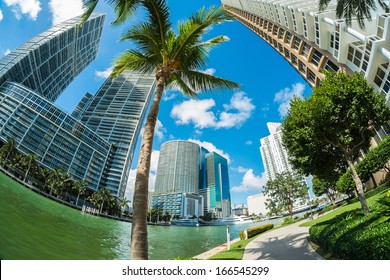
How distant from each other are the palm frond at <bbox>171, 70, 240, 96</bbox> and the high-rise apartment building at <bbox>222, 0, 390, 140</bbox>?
10.4 feet

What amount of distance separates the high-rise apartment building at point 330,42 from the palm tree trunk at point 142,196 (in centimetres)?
645

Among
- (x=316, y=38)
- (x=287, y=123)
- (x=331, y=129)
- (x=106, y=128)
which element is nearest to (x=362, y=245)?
(x=331, y=129)

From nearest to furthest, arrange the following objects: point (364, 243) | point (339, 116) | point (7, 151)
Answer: point (364, 243), point (339, 116), point (7, 151)

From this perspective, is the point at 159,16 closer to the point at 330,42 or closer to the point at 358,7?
the point at 358,7

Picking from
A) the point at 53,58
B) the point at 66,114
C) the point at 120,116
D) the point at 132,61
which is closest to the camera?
the point at 132,61

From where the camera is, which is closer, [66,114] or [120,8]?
[120,8]

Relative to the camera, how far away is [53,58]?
12850cm

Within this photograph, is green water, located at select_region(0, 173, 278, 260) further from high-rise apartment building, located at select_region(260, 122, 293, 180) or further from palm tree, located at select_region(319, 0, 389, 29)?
high-rise apartment building, located at select_region(260, 122, 293, 180)

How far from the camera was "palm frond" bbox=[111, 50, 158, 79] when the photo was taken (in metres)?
7.48

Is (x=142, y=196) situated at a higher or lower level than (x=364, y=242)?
higher

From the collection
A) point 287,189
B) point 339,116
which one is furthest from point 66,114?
point 339,116

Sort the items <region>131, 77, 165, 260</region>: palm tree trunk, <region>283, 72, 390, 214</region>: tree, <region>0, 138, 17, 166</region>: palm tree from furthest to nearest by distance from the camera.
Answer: <region>0, 138, 17, 166</region>: palm tree → <region>283, 72, 390, 214</region>: tree → <region>131, 77, 165, 260</region>: palm tree trunk

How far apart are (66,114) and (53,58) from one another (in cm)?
5137

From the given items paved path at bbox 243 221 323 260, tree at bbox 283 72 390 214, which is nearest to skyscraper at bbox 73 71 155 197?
paved path at bbox 243 221 323 260
